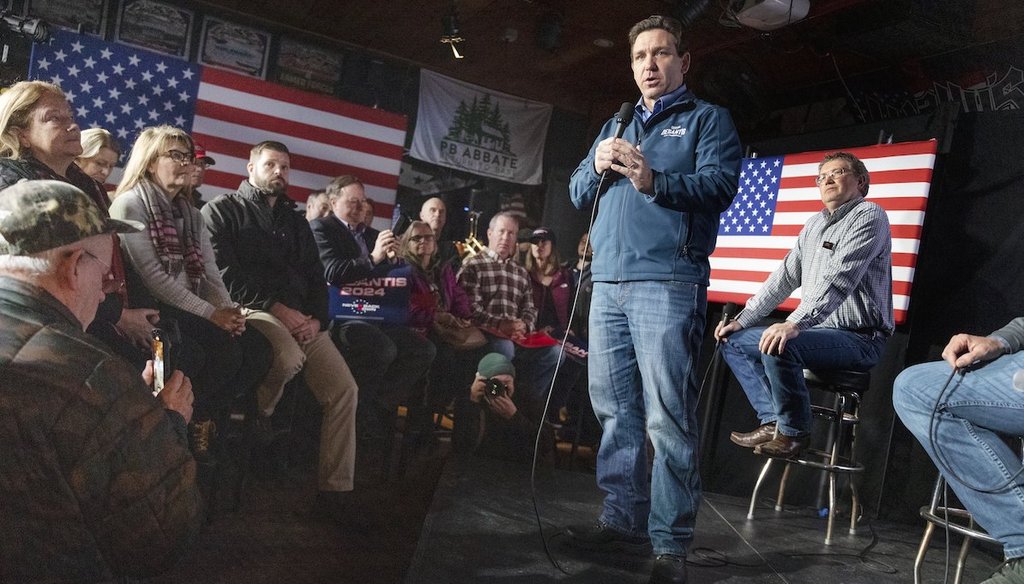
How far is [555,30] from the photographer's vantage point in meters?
3.94

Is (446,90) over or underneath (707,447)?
over

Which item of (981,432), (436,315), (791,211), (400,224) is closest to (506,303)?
(436,315)

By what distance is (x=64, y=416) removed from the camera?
2.11m

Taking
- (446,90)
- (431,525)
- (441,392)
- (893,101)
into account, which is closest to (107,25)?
(446,90)

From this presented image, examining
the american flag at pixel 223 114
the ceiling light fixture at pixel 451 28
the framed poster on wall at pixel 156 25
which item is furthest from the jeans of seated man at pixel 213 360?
the ceiling light fixture at pixel 451 28

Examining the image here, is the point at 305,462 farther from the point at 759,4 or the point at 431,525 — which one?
the point at 759,4

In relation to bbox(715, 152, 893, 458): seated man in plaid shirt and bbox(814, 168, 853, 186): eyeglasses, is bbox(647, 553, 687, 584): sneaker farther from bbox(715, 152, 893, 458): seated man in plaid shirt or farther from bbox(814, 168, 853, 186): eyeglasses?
bbox(814, 168, 853, 186): eyeglasses

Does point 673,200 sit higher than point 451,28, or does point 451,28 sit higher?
point 451,28

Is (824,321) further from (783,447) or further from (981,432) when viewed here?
(981,432)

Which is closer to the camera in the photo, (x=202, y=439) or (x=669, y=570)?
(x=669, y=570)

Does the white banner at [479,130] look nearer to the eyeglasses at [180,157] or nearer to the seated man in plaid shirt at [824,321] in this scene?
the eyeglasses at [180,157]

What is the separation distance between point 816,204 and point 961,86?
102 cm

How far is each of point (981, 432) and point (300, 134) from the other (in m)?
3.27

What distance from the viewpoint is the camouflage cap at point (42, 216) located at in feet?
6.90
